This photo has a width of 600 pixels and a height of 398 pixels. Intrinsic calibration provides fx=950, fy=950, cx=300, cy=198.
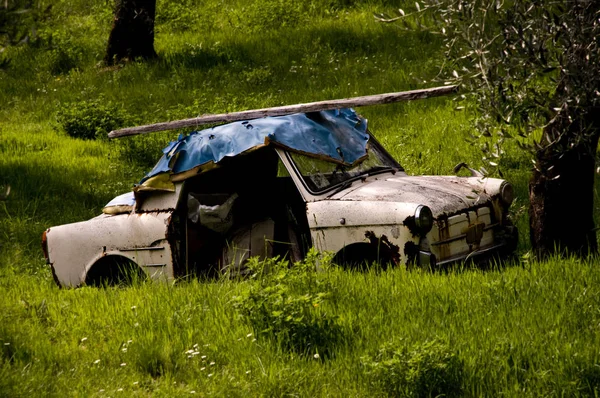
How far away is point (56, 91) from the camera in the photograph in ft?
58.8

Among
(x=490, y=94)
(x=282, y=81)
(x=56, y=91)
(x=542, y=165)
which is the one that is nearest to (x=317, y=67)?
(x=282, y=81)

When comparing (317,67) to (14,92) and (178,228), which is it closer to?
(14,92)

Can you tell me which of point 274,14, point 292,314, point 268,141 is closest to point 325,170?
point 268,141

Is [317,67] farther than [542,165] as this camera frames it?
Yes

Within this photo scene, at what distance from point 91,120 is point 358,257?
338 inches

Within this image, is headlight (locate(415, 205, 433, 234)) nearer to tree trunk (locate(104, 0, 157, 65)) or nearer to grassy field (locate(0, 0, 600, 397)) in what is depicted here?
grassy field (locate(0, 0, 600, 397))

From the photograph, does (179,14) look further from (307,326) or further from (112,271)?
(307,326)

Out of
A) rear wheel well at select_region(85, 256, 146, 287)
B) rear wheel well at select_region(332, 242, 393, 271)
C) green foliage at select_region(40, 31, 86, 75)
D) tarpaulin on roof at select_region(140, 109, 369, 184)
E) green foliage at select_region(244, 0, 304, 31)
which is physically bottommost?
rear wheel well at select_region(85, 256, 146, 287)

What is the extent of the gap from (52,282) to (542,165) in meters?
4.81

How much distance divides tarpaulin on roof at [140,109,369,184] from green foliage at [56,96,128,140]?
6.69m

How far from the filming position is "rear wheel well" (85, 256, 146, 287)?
→ 8.72 metres

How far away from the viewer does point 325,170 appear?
8.42 metres

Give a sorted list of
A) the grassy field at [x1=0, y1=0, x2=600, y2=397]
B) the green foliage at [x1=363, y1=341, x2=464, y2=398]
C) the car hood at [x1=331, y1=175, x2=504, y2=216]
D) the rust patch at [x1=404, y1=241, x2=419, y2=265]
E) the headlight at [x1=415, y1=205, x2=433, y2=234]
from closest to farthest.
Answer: the green foliage at [x1=363, y1=341, x2=464, y2=398]
the grassy field at [x1=0, y1=0, x2=600, y2=397]
the headlight at [x1=415, y1=205, x2=433, y2=234]
the rust patch at [x1=404, y1=241, x2=419, y2=265]
the car hood at [x1=331, y1=175, x2=504, y2=216]

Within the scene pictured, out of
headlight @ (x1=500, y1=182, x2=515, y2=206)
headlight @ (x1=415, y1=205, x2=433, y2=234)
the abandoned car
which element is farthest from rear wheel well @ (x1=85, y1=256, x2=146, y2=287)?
headlight @ (x1=500, y1=182, x2=515, y2=206)
